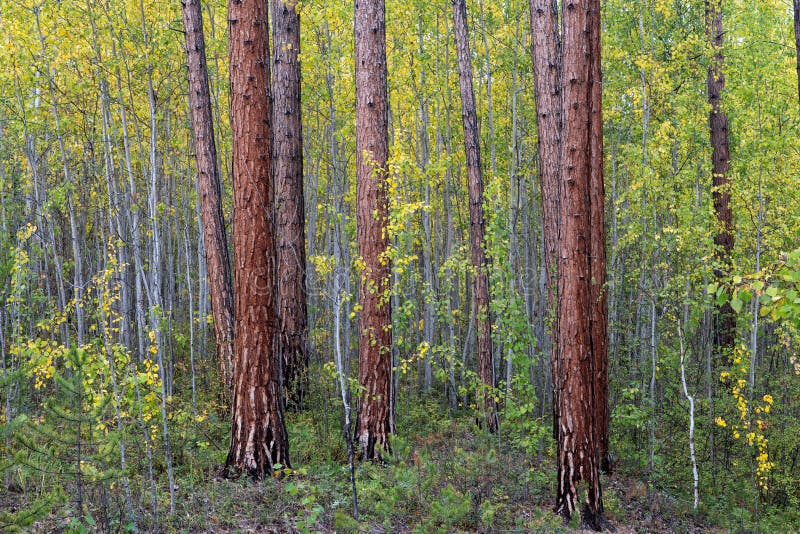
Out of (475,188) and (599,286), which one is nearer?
(599,286)

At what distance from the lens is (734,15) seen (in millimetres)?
16781

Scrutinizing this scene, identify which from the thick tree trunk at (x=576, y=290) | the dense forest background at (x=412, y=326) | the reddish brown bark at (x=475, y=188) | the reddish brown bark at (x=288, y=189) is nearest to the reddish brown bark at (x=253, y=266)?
the dense forest background at (x=412, y=326)

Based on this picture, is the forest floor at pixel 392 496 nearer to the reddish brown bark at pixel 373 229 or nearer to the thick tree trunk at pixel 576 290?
the thick tree trunk at pixel 576 290

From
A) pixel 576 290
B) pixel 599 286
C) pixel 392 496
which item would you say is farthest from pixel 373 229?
pixel 599 286

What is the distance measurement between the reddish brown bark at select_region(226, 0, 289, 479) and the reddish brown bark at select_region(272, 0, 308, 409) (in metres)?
3.22

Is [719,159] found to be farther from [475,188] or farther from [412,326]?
[412,326]

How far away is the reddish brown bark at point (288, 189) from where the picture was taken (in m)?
9.32

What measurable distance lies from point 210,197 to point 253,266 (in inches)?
141

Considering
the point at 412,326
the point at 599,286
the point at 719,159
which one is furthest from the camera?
the point at 412,326

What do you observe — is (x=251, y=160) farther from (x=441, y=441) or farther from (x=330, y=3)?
(x=441, y=441)

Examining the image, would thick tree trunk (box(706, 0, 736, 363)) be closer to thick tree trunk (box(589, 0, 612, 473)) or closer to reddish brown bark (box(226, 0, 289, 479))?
thick tree trunk (box(589, 0, 612, 473))

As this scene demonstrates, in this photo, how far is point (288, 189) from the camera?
30.7ft

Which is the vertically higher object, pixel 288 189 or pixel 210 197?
pixel 288 189

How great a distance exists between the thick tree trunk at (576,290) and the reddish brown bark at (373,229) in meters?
2.03
